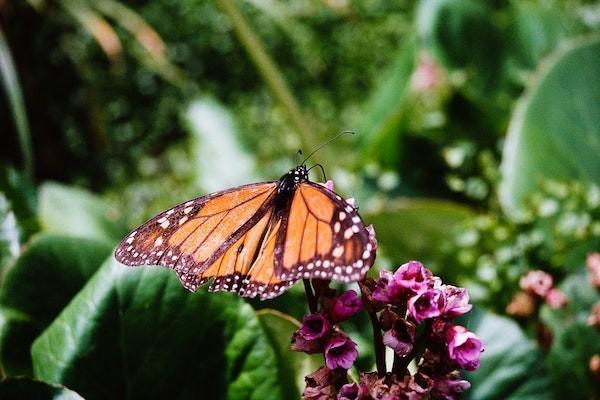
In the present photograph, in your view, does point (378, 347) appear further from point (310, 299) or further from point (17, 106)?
point (17, 106)

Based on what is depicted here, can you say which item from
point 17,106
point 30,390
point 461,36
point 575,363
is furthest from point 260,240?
point 17,106

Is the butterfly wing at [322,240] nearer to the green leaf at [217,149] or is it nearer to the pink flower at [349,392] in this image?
the pink flower at [349,392]

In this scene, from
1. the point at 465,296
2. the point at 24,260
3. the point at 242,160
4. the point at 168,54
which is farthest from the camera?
the point at 168,54

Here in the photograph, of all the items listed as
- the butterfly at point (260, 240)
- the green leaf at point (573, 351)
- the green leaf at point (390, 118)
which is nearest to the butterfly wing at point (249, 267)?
the butterfly at point (260, 240)

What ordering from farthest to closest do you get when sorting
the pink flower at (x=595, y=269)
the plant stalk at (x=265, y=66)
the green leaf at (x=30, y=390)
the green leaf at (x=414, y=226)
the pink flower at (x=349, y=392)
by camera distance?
1. the plant stalk at (x=265, y=66)
2. the green leaf at (x=414, y=226)
3. the pink flower at (x=595, y=269)
4. the green leaf at (x=30, y=390)
5. the pink flower at (x=349, y=392)

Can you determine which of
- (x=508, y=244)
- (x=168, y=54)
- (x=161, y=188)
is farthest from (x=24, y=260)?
(x=168, y=54)

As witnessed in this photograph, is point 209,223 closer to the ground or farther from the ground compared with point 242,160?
closer to the ground

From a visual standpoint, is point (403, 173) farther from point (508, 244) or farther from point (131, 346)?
point (131, 346)

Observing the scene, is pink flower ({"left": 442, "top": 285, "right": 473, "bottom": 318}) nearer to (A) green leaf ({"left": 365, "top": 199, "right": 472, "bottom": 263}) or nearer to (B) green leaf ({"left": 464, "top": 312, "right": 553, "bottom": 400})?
(B) green leaf ({"left": 464, "top": 312, "right": 553, "bottom": 400})
